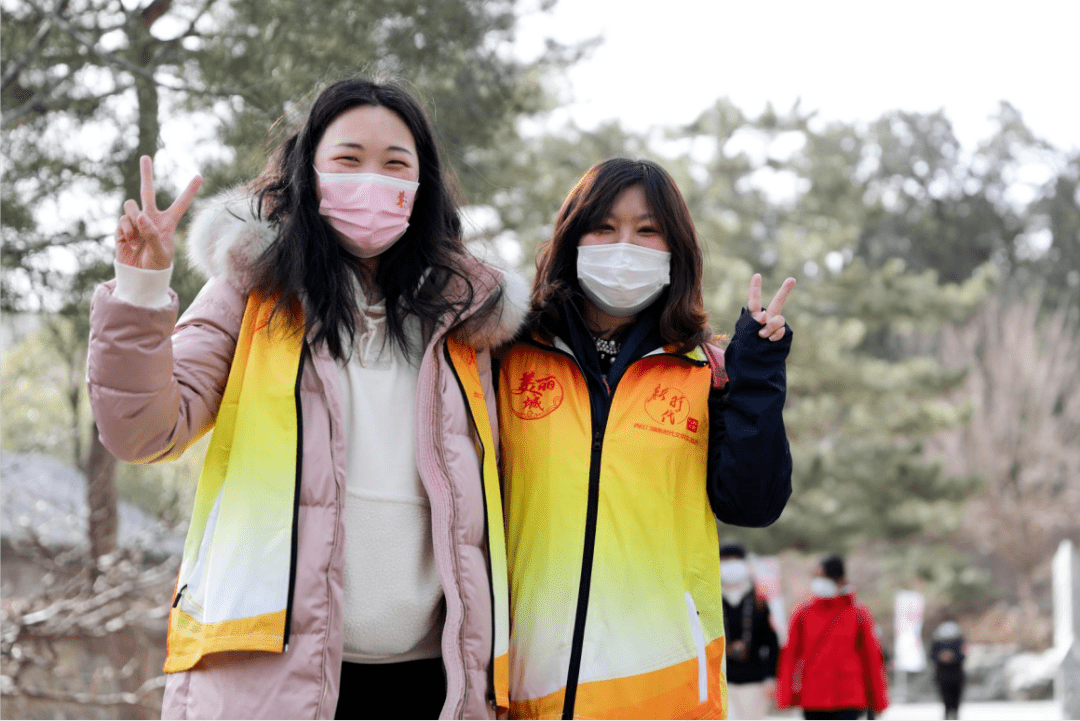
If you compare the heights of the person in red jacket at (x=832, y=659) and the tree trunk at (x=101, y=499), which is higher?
the tree trunk at (x=101, y=499)

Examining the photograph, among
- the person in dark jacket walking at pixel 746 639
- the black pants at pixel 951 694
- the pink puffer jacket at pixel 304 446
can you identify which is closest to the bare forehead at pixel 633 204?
the pink puffer jacket at pixel 304 446

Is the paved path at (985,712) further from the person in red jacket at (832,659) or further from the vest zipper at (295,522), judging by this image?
the vest zipper at (295,522)

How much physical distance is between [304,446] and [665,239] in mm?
1151

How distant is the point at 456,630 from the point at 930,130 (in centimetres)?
3287

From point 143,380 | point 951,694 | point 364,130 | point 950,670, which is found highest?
point 364,130

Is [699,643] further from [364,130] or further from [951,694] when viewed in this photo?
[951,694]

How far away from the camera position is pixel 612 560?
2512 mm

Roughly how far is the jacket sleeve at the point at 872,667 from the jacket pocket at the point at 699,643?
5.45m

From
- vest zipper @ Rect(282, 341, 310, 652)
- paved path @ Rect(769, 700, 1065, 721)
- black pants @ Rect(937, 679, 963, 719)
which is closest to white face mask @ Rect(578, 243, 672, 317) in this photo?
vest zipper @ Rect(282, 341, 310, 652)

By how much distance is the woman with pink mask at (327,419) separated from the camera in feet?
6.77

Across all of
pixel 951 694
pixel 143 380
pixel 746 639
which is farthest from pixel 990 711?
pixel 143 380

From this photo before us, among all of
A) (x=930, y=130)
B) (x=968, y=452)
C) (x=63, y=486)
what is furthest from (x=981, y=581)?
(x=63, y=486)

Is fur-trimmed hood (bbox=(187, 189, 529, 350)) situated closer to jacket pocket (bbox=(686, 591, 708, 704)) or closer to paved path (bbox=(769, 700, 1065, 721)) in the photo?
jacket pocket (bbox=(686, 591, 708, 704))

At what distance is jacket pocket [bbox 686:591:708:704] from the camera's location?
99.1 inches
